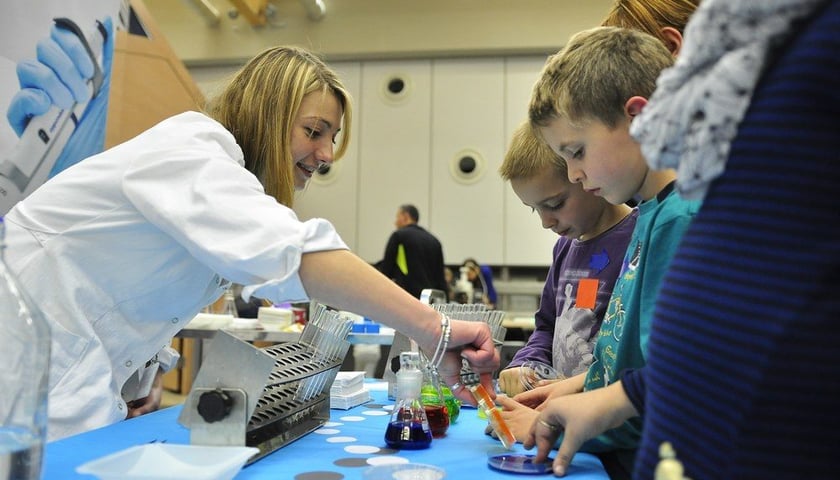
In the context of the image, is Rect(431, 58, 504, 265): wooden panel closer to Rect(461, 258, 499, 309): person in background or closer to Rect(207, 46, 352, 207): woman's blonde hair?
Rect(461, 258, 499, 309): person in background

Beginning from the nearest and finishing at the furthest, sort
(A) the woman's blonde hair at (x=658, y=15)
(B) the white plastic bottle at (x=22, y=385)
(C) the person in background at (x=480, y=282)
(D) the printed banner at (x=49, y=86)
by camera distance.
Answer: (B) the white plastic bottle at (x=22, y=385) → (A) the woman's blonde hair at (x=658, y=15) → (D) the printed banner at (x=49, y=86) → (C) the person in background at (x=480, y=282)

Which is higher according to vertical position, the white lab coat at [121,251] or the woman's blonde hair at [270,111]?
the woman's blonde hair at [270,111]

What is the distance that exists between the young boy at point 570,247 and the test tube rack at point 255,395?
457 mm

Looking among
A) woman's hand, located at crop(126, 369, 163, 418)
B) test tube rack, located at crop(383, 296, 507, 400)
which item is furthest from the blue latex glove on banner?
test tube rack, located at crop(383, 296, 507, 400)

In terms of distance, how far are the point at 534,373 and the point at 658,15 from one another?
2.33 feet

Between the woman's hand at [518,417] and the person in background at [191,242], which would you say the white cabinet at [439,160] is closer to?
the person in background at [191,242]

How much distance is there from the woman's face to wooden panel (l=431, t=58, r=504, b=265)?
452 centimetres

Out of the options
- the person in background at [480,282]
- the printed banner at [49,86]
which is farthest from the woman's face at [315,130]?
the person in background at [480,282]

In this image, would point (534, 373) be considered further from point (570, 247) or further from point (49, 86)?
point (49, 86)

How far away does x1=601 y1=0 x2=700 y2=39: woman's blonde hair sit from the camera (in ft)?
3.74

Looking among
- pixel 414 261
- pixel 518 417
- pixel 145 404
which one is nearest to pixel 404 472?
pixel 518 417

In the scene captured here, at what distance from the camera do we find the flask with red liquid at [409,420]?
0.84 meters

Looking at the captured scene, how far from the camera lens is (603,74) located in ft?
2.99

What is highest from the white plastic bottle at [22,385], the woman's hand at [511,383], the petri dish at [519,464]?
the white plastic bottle at [22,385]
